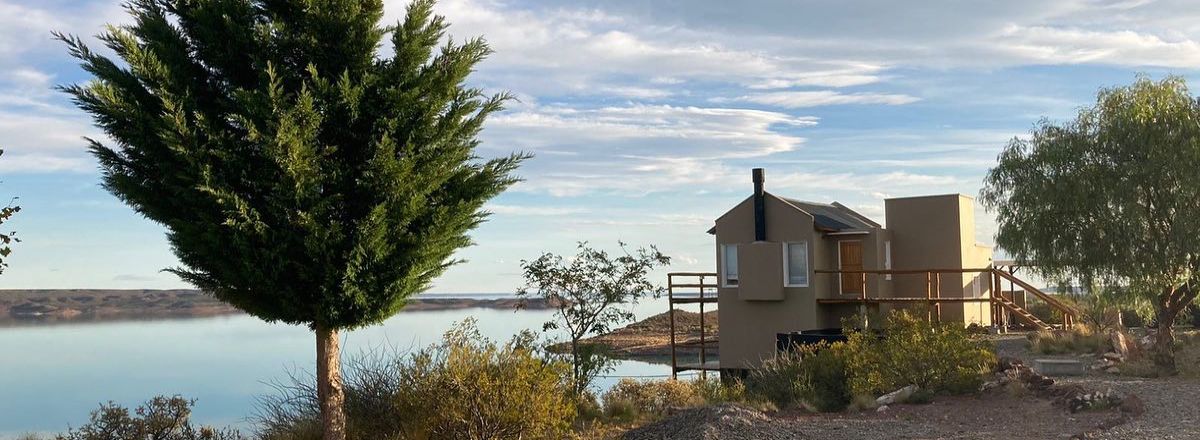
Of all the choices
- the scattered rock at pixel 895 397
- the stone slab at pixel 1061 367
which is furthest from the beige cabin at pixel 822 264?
the scattered rock at pixel 895 397

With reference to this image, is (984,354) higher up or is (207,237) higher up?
(207,237)

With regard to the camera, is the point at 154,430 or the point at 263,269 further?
the point at 154,430

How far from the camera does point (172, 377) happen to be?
2061cm

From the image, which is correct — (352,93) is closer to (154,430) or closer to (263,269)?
(263,269)

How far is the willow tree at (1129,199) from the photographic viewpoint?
15.8 m

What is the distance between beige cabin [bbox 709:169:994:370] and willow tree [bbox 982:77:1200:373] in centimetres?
487

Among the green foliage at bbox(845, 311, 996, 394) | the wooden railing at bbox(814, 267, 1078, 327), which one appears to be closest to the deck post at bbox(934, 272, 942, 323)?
the wooden railing at bbox(814, 267, 1078, 327)

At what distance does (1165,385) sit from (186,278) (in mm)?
13544

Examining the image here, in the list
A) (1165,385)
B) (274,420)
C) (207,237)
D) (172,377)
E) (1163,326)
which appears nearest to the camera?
(207,237)

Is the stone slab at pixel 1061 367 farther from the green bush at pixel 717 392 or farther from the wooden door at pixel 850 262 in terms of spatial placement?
the wooden door at pixel 850 262

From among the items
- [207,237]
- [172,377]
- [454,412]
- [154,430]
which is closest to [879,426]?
[454,412]

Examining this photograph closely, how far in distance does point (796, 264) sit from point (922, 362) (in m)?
10.0

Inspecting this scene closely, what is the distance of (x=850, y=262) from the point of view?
79.6 feet

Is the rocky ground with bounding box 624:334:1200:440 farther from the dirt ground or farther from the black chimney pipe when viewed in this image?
the black chimney pipe
